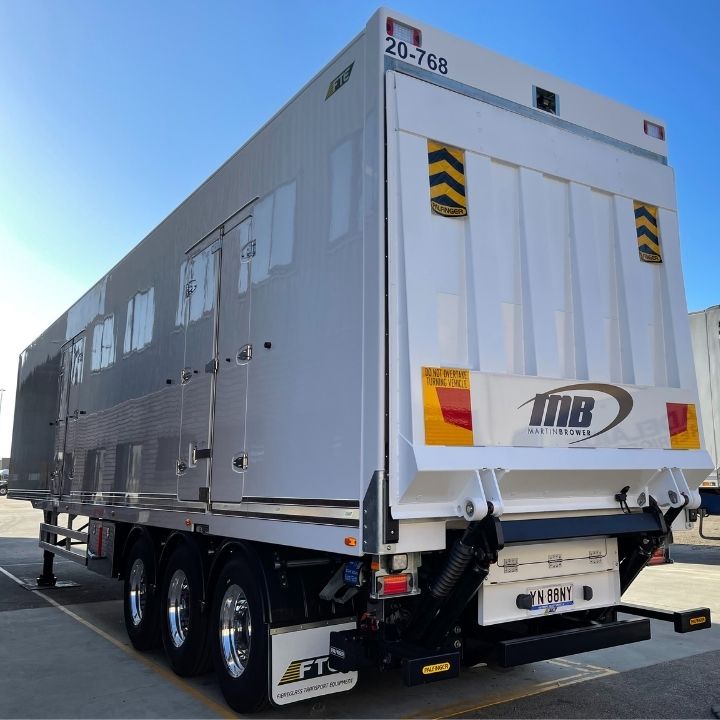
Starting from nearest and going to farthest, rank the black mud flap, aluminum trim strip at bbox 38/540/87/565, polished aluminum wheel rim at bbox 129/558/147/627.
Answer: the black mud flap < polished aluminum wheel rim at bbox 129/558/147/627 < aluminum trim strip at bbox 38/540/87/565

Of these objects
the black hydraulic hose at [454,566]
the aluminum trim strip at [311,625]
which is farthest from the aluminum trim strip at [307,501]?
the aluminum trim strip at [311,625]

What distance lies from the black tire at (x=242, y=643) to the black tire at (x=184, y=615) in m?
0.33

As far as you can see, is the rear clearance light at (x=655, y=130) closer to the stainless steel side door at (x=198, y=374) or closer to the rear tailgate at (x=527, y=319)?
the rear tailgate at (x=527, y=319)

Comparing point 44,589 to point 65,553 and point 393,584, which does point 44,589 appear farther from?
point 393,584

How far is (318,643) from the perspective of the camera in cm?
439

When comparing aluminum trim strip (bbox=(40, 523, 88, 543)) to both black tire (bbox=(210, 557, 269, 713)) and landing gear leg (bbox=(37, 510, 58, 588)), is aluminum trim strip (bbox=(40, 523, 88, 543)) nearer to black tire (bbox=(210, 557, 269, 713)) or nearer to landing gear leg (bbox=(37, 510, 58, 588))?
landing gear leg (bbox=(37, 510, 58, 588))

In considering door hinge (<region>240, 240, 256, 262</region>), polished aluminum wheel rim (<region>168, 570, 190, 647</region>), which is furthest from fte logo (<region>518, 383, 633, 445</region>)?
polished aluminum wheel rim (<region>168, 570, 190, 647</region>)

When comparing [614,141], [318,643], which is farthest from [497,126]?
[318,643]

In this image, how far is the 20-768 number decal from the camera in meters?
4.08

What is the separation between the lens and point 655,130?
17.6ft

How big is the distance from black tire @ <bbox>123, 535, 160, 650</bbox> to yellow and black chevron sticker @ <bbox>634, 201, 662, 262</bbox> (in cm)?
494

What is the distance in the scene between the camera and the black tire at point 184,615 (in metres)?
5.51

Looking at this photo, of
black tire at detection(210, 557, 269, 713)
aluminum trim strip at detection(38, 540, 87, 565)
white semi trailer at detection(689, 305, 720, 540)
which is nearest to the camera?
black tire at detection(210, 557, 269, 713)

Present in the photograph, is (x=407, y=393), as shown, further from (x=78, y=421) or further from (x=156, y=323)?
(x=78, y=421)
